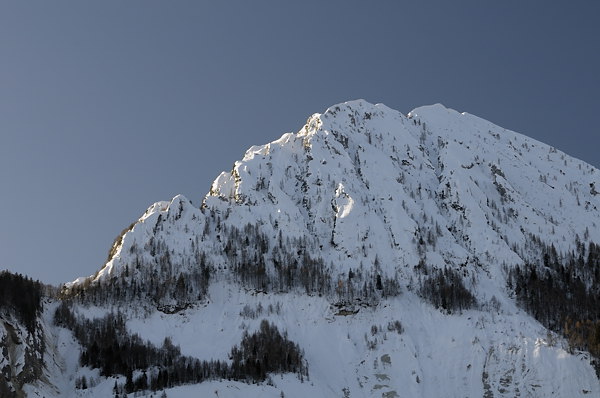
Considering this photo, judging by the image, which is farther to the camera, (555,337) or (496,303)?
(496,303)

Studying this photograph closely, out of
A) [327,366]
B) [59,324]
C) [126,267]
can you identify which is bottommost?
[327,366]

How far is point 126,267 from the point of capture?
161 meters

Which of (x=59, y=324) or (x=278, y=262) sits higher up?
(x=278, y=262)

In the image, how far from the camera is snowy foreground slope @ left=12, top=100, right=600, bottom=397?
13312cm

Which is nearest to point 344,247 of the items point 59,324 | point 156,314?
point 156,314

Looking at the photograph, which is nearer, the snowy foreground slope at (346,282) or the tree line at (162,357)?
the tree line at (162,357)

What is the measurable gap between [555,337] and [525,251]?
127ft

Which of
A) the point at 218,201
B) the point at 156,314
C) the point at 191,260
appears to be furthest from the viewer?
the point at 218,201

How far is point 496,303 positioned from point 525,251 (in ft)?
84.1

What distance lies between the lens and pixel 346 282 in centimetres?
16050

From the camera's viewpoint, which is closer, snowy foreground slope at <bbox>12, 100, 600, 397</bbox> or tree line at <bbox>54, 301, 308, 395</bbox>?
tree line at <bbox>54, 301, 308, 395</bbox>

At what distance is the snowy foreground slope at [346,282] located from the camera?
13312cm

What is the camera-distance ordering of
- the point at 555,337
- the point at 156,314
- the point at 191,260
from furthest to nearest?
1. the point at 191,260
2. the point at 156,314
3. the point at 555,337

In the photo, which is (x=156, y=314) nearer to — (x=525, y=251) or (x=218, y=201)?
(x=218, y=201)
